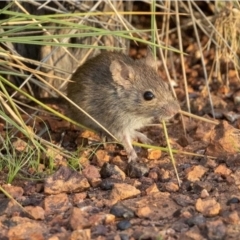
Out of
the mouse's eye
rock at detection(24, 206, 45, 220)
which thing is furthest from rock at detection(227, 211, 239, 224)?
the mouse's eye

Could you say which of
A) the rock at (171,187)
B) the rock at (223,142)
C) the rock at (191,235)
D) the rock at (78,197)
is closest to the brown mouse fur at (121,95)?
the rock at (223,142)

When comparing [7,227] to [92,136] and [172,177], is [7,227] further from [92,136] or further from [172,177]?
[92,136]

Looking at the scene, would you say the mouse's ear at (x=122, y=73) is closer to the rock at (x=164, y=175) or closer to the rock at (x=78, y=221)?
the rock at (x=164, y=175)

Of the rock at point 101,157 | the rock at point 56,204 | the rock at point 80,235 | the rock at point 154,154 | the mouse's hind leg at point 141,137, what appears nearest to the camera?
the rock at point 80,235

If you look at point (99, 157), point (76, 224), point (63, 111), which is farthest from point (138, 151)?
point (76, 224)

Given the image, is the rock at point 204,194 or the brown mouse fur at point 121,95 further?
the brown mouse fur at point 121,95

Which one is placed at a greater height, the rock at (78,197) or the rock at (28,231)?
the rock at (28,231)

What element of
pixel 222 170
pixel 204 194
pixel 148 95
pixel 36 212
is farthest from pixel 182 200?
pixel 148 95
